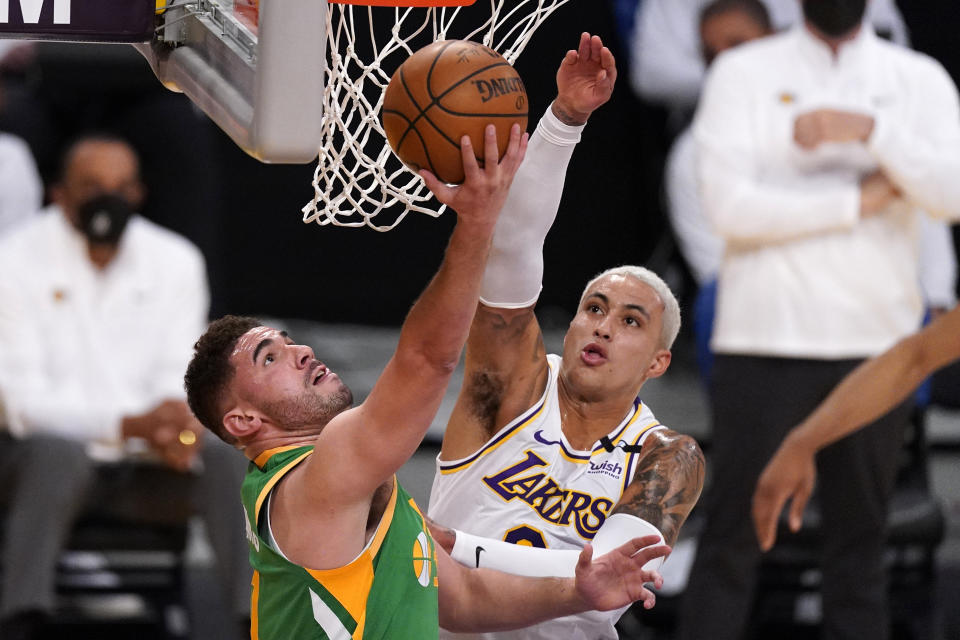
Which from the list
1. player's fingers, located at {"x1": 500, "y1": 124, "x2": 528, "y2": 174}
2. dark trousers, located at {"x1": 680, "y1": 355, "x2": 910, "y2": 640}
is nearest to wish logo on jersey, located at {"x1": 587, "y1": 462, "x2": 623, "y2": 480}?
player's fingers, located at {"x1": 500, "y1": 124, "x2": 528, "y2": 174}

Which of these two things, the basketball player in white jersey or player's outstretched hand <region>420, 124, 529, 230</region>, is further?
the basketball player in white jersey

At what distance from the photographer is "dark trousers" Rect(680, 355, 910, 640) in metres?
5.01

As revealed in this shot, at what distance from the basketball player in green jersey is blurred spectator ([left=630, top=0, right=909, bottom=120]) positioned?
16.5 feet

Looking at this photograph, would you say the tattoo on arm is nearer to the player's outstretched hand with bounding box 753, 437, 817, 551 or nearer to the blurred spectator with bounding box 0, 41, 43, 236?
the player's outstretched hand with bounding box 753, 437, 817, 551

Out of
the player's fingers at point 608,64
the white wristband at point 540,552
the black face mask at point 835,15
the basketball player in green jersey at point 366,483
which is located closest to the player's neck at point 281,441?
the basketball player in green jersey at point 366,483

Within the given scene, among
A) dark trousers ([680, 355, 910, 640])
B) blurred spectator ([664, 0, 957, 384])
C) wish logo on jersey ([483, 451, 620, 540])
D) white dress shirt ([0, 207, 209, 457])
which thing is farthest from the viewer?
blurred spectator ([664, 0, 957, 384])

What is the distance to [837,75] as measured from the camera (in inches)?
209

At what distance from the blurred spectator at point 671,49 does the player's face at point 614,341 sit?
4.52 m

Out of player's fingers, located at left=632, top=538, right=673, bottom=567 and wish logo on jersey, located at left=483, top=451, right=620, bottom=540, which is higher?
player's fingers, located at left=632, top=538, right=673, bottom=567

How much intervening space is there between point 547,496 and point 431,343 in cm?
84

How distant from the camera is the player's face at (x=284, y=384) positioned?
3.03 meters

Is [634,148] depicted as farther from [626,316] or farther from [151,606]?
[626,316]

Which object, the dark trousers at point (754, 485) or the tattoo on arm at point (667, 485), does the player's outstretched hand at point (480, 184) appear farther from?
the dark trousers at point (754, 485)

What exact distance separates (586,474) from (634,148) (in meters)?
6.67
